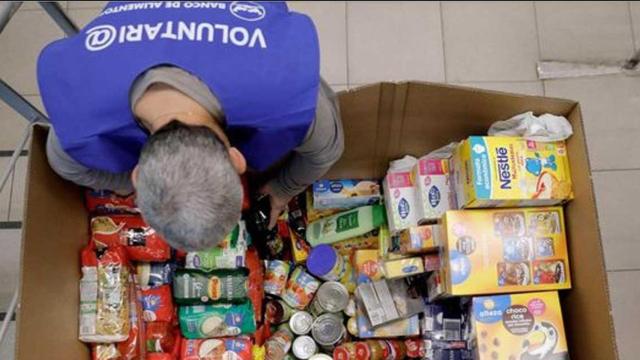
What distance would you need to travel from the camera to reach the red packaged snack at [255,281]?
5.41 ft

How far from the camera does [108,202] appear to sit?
61.7 inches

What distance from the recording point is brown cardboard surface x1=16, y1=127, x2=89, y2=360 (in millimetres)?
1268

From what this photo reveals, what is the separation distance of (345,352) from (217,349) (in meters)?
0.33

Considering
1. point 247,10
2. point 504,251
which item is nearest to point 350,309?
point 504,251

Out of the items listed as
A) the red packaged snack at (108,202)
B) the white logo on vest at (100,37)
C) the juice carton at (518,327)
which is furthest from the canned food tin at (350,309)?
the white logo on vest at (100,37)

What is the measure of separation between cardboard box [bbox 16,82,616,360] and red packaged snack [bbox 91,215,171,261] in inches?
1.6

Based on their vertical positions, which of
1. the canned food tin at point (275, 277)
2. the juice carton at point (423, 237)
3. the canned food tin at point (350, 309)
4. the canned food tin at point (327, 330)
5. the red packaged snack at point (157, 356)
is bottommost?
the red packaged snack at point (157, 356)

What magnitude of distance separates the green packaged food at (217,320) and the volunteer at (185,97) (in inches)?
22.7

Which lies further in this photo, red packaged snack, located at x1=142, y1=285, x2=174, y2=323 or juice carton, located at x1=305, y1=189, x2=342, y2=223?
juice carton, located at x1=305, y1=189, x2=342, y2=223

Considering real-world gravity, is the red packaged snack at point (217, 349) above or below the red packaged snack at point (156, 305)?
below

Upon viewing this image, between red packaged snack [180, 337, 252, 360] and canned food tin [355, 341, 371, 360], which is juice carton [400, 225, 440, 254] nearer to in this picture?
canned food tin [355, 341, 371, 360]

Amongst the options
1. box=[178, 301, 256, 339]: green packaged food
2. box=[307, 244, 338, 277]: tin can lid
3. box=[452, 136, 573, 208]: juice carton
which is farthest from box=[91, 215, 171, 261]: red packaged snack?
box=[452, 136, 573, 208]: juice carton

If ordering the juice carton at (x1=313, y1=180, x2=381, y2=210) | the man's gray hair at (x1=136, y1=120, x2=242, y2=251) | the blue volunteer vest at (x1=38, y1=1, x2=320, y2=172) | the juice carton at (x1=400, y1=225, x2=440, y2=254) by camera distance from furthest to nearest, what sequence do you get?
the juice carton at (x1=313, y1=180, x2=381, y2=210) → the juice carton at (x1=400, y1=225, x2=440, y2=254) → the blue volunteer vest at (x1=38, y1=1, x2=320, y2=172) → the man's gray hair at (x1=136, y1=120, x2=242, y2=251)

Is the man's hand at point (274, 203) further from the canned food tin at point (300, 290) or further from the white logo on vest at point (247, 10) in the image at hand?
the white logo on vest at point (247, 10)
